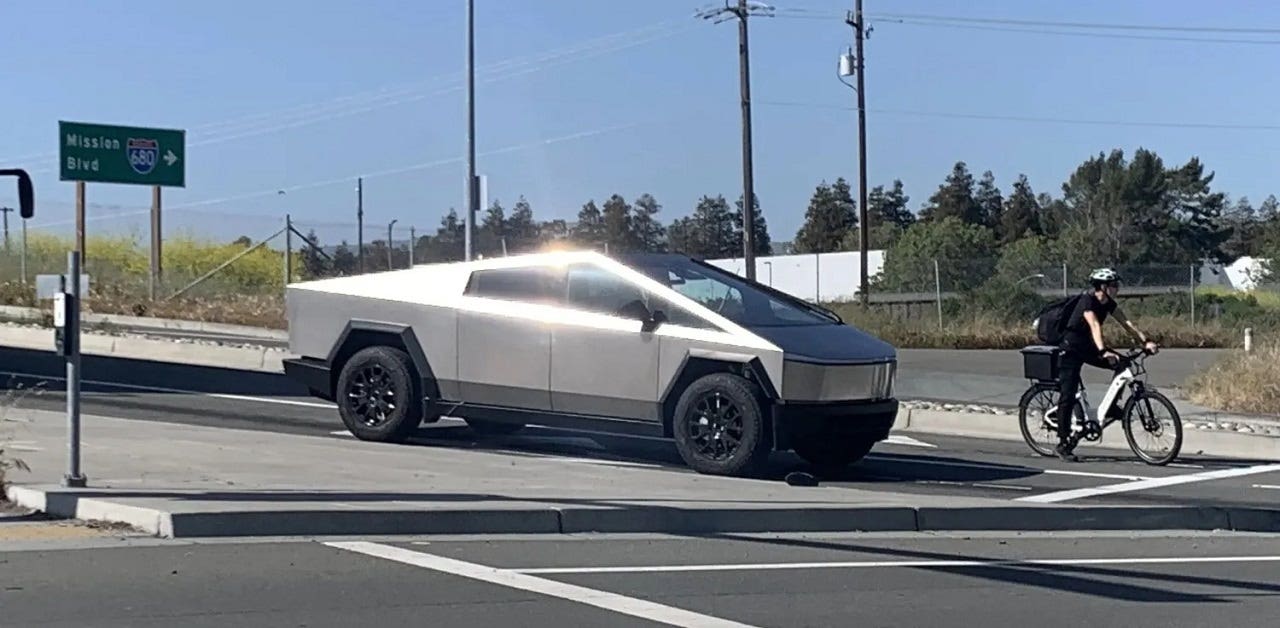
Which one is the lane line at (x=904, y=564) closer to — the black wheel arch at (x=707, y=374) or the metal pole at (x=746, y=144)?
the black wheel arch at (x=707, y=374)

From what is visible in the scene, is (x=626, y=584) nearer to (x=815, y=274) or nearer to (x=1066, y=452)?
(x=1066, y=452)

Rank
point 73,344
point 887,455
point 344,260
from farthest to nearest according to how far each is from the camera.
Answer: point 344,260, point 887,455, point 73,344

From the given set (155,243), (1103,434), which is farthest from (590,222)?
(1103,434)

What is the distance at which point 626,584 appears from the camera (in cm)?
825

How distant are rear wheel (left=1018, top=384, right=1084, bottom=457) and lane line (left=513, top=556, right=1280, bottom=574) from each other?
502cm

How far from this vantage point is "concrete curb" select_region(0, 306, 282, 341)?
31.0 metres

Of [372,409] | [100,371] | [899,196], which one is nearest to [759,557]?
[372,409]

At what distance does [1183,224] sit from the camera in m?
80.7

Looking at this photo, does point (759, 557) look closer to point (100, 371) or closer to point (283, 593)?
point (283, 593)

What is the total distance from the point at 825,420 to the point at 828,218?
7668cm

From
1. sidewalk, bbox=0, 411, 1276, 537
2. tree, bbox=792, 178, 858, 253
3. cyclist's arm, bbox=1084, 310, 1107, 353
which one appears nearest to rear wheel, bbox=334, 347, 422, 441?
sidewalk, bbox=0, 411, 1276, 537

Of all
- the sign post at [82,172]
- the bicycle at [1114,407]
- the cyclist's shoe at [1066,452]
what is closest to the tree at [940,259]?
the bicycle at [1114,407]

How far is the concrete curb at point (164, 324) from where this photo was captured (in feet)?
102

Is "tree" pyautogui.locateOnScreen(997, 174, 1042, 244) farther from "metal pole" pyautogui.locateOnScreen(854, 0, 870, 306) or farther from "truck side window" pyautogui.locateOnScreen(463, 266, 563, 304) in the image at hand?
"truck side window" pyautogui.locateOnScreen(463, 266, 563, 304)
